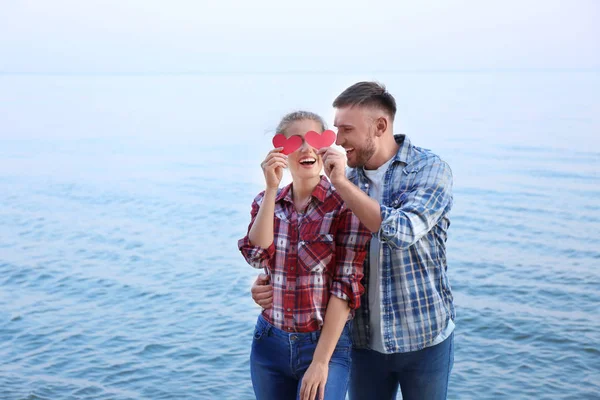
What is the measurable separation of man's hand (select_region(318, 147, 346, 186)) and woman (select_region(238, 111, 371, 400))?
0.16 m

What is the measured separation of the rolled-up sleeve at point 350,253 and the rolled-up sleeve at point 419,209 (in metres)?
Result: 0.15

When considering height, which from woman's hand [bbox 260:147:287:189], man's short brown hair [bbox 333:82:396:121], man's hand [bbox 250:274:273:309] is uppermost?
man's short brown hair [bbox 333:82:396:121]

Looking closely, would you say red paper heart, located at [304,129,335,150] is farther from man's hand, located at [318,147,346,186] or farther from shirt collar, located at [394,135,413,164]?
shirt collar, located at [394,135,413,164]

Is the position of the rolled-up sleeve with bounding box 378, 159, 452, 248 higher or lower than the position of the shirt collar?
lower

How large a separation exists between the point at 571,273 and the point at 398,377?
720 cm

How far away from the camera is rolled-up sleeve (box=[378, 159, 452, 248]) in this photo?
98.3 inches

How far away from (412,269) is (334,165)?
1.85ft

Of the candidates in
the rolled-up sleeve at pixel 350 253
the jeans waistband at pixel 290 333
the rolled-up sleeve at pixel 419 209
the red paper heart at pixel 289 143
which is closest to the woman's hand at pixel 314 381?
the jeans waistband at pixel 290 333

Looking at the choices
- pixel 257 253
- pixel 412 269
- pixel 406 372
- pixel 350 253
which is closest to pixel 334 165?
pixel 350 253

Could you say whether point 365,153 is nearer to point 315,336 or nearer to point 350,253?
point 350,253

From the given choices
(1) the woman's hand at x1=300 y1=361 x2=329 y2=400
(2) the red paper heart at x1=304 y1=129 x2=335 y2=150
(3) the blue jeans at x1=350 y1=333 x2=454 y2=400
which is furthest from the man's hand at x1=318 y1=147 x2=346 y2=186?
(3) the blue jeans at x1=350 y1=333 x2=454 y2=400

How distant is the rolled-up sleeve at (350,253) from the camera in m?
2.62

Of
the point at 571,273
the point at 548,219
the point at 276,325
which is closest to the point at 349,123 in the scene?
the point at 276,325

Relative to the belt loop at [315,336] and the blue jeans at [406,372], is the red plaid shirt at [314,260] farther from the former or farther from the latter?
the blue jeans at [406,372]
